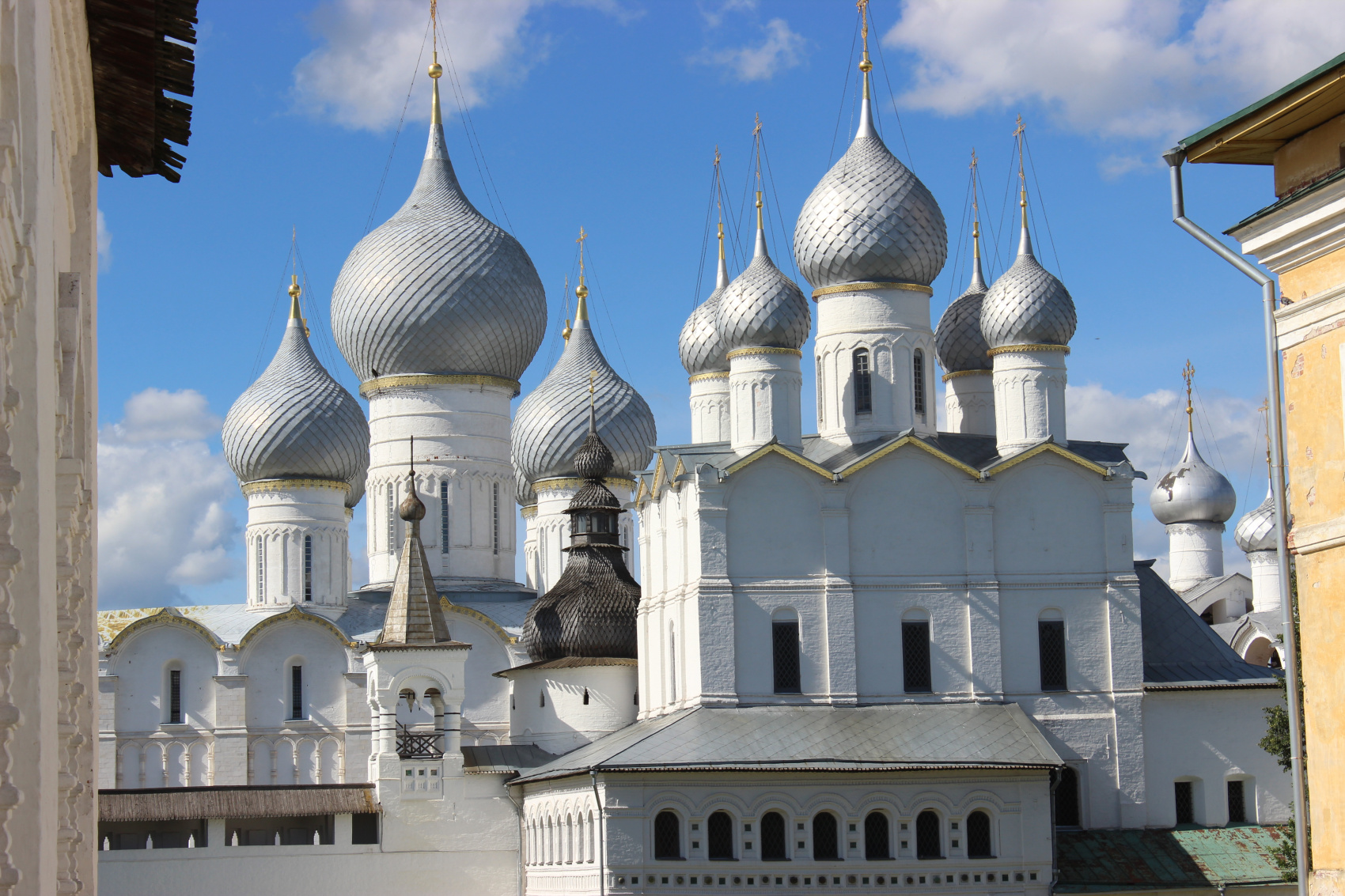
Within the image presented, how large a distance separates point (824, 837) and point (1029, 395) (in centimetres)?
689

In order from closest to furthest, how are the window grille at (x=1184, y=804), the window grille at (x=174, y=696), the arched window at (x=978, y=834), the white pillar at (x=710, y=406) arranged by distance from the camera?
the arched window at (x=978, y=834) < the window grille at (x=1184, y=804) < the white pillar at (x=710, y=406) < the window grille at (x=174, y=696)

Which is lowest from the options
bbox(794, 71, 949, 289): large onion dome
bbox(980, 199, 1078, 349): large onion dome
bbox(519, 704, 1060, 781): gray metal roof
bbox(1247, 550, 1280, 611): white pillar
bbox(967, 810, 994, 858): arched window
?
bbox(967, 810, 994, 858): arched window

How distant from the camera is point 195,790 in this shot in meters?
25.9

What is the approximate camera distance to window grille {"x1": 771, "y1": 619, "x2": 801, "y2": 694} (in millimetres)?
24062

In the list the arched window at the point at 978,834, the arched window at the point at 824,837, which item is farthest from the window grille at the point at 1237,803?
the arched window at the point at 824,837

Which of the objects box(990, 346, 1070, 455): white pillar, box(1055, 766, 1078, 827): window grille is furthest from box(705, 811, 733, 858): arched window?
box(990, 346, 1070, 455): white pillar

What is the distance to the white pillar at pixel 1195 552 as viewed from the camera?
49125 millimetres

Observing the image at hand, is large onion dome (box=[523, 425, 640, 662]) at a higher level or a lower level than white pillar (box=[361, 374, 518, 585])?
lower

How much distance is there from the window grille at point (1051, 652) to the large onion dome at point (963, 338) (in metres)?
5.51

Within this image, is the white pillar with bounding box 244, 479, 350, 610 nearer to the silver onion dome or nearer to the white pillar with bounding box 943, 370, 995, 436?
the white pillar with bounding box 943, 370, 995, 436

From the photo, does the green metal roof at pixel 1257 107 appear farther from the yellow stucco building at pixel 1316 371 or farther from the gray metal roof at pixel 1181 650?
the gray metal roof at pixel 1181 650

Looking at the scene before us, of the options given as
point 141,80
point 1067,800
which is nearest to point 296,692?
point 1067,800

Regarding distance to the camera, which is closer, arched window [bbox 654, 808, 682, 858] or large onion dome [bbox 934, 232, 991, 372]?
arched window [bbox 654, 808, 682, 858]

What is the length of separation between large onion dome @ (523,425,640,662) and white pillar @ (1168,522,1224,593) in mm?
23867
